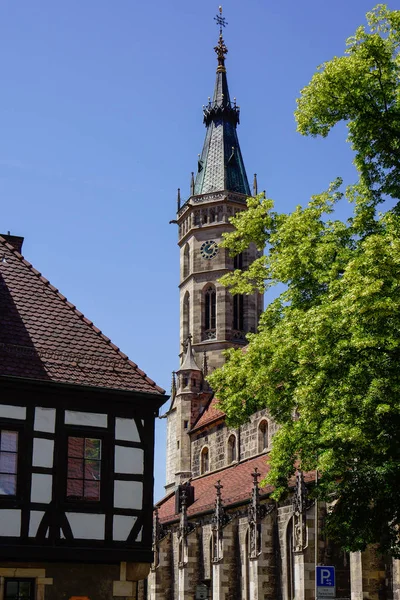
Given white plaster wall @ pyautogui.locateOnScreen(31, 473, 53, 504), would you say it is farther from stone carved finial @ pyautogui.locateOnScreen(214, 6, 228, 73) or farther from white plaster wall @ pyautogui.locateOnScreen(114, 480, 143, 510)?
stone carved finial @ pyautogui.locateOnScreen(214, 6, 228, 73)

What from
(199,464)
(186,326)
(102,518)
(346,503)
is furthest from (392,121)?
(186,326)

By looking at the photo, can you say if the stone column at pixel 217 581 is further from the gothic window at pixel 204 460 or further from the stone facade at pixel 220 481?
the gothic window at pixel 204 460

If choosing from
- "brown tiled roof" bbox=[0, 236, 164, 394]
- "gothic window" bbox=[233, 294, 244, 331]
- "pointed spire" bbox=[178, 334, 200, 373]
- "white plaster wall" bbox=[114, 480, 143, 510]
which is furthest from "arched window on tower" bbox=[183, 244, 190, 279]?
"white plaster wall" bbox=[114, 480, 143, 510]

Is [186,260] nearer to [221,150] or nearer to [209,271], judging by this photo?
[209,271]

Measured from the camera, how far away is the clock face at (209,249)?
60.6 metres

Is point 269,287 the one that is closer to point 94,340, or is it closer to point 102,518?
point 94,340

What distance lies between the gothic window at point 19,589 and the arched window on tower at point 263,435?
1045 inches

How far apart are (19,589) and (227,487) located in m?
25.0

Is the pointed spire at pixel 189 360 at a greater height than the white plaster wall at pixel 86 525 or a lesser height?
greater

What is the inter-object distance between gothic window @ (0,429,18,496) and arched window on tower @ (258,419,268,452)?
26542 millimetres

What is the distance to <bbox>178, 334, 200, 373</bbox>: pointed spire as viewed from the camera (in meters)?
55.9

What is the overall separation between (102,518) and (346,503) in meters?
5.48

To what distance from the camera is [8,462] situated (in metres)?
17.4

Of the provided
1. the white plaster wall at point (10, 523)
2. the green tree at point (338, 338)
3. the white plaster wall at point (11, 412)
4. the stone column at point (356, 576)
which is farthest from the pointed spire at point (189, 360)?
the white plaster wall at point (10, 523)
